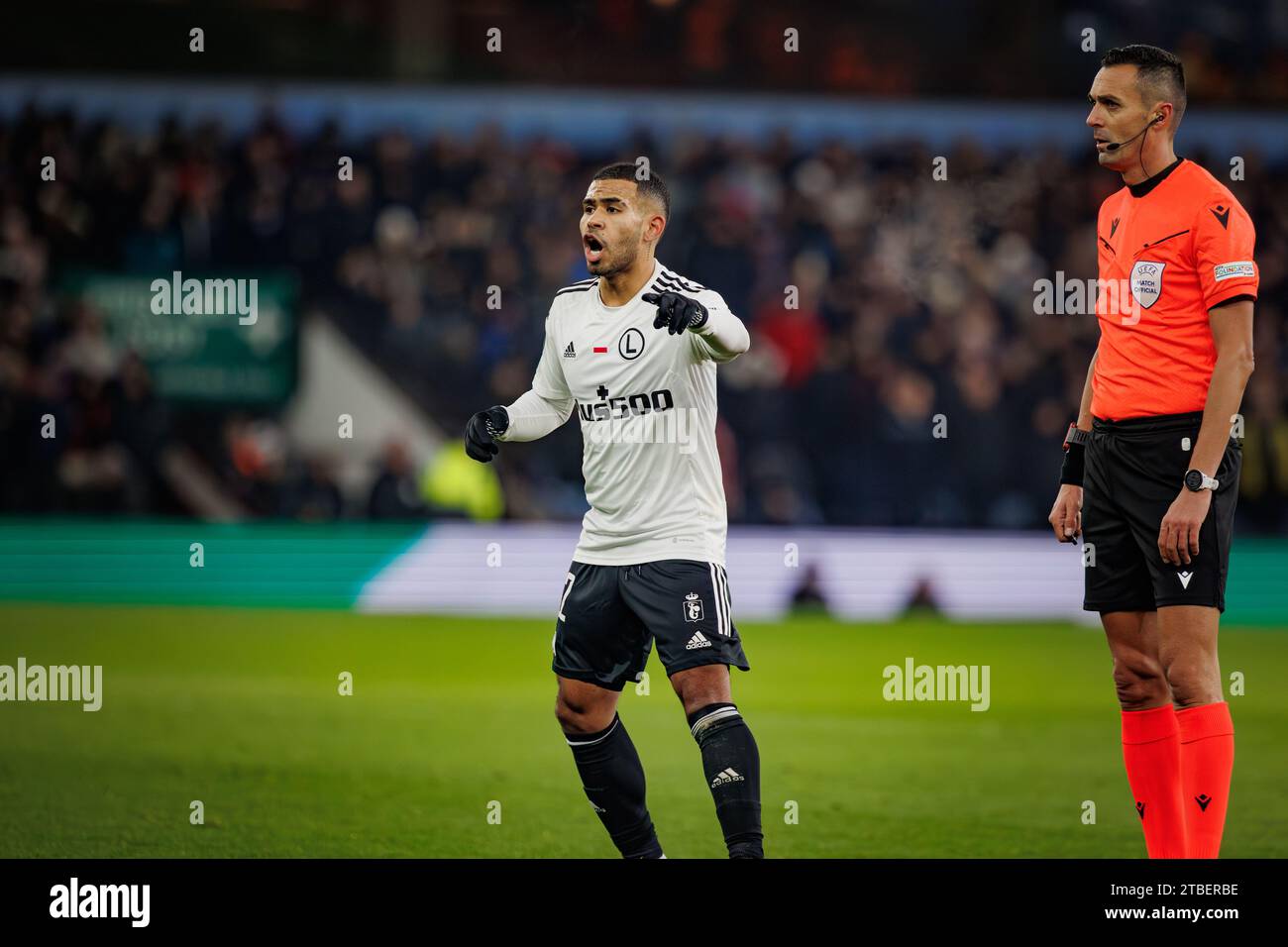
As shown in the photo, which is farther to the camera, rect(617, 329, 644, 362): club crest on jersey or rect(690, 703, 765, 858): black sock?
rect(617, 329, 644, 362): club crest on jersey

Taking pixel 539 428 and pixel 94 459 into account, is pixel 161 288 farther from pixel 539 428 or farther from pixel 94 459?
pixel 539 428

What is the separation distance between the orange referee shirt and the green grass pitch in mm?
2064

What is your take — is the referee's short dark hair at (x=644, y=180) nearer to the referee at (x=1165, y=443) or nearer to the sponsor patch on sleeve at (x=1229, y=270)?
the referee at (x=1165, y=443)

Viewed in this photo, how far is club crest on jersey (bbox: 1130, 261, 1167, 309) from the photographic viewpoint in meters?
5.27

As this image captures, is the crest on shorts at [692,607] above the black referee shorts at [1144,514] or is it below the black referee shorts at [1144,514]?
below

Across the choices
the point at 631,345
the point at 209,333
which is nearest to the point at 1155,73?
the point at 631,345

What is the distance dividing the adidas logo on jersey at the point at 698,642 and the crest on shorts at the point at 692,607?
2.1 inches

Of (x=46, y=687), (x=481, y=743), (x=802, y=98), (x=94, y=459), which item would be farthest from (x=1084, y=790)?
(x=802, y=98)

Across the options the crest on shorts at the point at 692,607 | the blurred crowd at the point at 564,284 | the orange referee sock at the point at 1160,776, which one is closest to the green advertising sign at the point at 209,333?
the blurred crowd at the point at 564,284

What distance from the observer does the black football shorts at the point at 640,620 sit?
530cm

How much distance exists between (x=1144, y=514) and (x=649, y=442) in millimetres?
1676

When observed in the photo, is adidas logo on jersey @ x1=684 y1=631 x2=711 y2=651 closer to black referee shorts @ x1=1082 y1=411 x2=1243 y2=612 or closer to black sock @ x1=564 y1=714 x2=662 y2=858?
black sock @ x1=564 y1=714 x2=662 y2=858

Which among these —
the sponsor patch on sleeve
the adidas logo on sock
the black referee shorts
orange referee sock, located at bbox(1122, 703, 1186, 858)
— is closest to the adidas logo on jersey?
the adidas logo on sock
